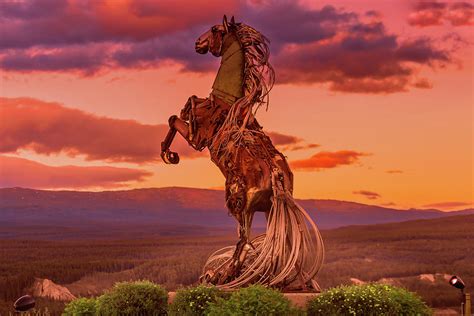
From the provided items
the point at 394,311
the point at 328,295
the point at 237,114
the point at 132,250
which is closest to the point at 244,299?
the point at 328,295

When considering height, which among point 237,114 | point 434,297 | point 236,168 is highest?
point 237,114

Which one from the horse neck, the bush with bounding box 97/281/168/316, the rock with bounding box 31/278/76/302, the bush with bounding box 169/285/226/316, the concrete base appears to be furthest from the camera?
the rock with bounding box 31/278/76/302

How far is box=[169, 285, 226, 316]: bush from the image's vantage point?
12.6 metres

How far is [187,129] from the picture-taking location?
14211 mm

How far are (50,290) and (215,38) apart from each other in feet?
54.1

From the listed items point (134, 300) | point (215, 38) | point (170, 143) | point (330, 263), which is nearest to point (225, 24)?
point (215, 38)

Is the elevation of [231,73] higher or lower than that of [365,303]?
higher

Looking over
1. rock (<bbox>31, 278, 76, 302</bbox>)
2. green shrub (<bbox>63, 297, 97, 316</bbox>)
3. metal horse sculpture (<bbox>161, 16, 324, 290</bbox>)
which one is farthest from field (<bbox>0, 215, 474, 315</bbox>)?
metal horse sculpture (<bbox>161, 16, 324, 290</bbox>)

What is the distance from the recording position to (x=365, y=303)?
1252 centimetres

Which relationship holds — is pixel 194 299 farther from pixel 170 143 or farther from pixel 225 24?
pixel 225 24

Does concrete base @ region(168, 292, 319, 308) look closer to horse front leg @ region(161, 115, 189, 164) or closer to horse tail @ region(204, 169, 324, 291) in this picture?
horse tail @ region(204, 169, 324, 291)

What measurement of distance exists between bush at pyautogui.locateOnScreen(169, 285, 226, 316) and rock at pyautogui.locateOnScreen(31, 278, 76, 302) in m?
14.7

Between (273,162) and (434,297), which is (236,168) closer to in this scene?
(273,162)

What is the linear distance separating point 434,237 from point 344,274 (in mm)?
11886
